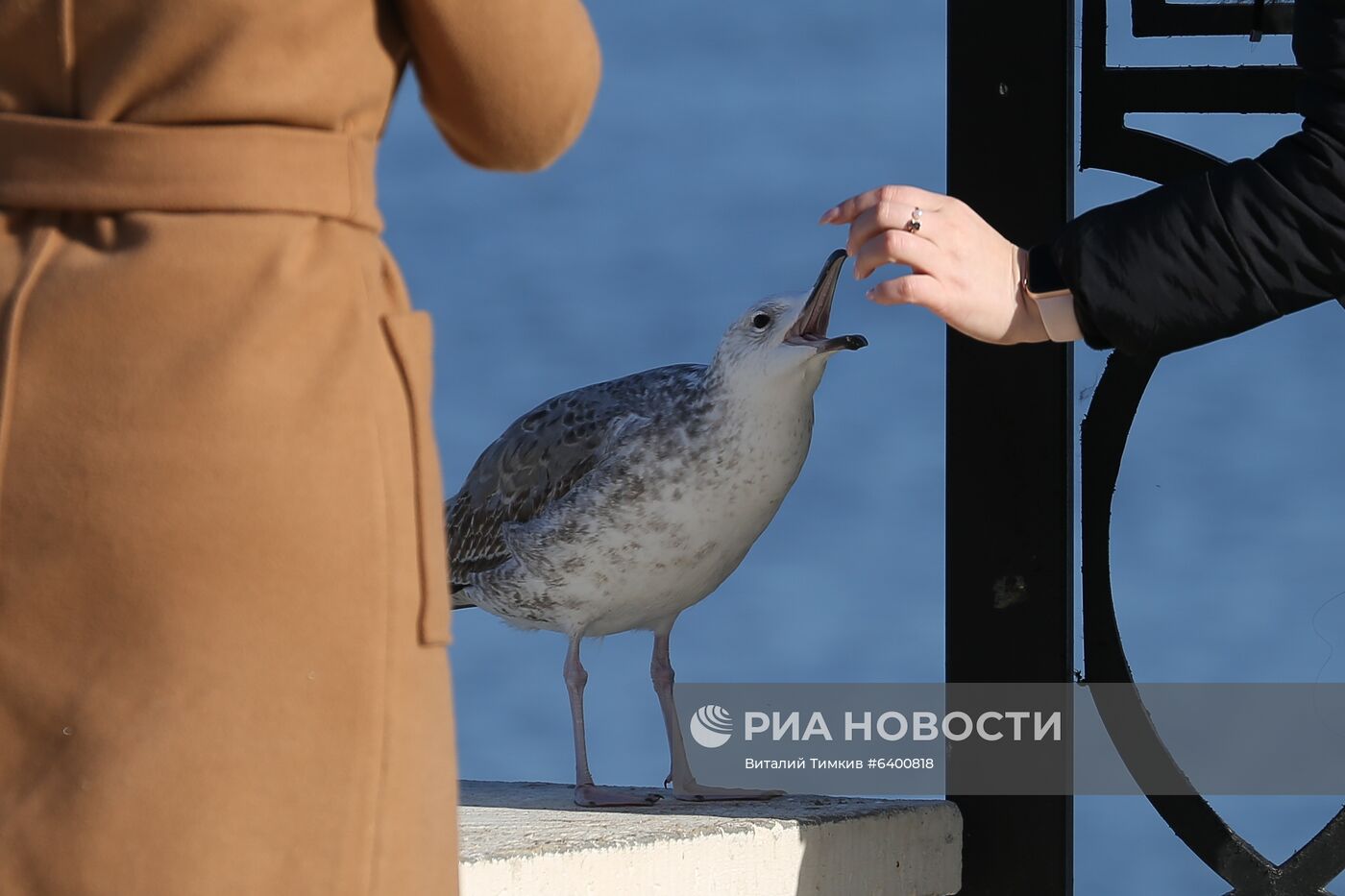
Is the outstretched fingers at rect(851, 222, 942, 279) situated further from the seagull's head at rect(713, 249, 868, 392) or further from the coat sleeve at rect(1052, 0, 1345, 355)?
the seagull's head at rect(713, 249, 868, 392)

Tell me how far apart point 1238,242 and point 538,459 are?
1175 millimetres

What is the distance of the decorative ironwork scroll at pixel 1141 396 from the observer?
1.73 metres

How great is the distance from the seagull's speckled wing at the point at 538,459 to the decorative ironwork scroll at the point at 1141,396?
443mm

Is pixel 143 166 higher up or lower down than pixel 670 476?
higher up

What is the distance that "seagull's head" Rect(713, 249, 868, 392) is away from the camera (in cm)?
187

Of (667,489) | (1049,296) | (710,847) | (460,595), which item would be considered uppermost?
(1049,296)

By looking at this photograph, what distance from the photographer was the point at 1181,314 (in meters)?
0.96

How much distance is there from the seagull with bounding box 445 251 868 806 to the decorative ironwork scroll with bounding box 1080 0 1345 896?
0.28 meters

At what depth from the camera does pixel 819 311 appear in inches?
73.7

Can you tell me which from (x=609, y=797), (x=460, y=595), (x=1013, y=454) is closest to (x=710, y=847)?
(x=609, y=797)

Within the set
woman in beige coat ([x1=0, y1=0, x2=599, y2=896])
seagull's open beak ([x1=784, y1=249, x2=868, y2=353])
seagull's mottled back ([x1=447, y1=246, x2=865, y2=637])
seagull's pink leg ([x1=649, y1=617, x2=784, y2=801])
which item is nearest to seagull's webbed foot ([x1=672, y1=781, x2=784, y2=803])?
seagull's pink leg ([x1=649, y1=617, x2=784, y2=801])

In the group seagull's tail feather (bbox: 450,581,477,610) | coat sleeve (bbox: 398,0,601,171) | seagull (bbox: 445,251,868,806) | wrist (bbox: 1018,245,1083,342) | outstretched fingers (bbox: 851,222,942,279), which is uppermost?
coat sleeve (bbox: 398,0,601,171)

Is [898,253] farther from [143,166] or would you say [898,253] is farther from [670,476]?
[670,476]

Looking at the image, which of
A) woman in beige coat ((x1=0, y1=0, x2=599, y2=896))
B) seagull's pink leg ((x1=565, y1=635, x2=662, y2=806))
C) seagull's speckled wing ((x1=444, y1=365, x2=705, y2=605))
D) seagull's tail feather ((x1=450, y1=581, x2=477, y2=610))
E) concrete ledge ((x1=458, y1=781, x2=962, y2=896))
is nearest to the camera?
woman in beige coat ((x1=0, y1=0, x2=599, y2=896))
